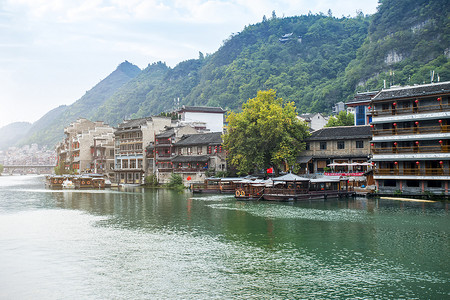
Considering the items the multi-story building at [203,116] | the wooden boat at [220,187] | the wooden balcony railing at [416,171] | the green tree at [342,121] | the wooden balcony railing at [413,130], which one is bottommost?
the wooden boat at [220,187]

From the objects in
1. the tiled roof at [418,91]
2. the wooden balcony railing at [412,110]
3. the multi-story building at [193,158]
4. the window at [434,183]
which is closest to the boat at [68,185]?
the multi-story building at [193,158]

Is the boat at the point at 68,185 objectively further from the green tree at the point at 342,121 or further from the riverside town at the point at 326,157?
the green tree at the point at 342,121

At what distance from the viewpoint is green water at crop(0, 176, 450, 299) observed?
1873 cm

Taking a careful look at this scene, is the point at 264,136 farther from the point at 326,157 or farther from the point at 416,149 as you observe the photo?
the point at 416,149

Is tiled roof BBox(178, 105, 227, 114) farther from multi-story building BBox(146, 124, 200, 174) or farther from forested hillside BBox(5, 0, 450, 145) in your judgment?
forested hillside BBox(5, 0, 450, 145)

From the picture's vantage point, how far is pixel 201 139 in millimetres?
83938

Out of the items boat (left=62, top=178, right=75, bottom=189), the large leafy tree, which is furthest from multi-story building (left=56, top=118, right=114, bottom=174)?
the large leafy tree

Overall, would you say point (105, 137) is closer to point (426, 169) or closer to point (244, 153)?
point (244, 153)

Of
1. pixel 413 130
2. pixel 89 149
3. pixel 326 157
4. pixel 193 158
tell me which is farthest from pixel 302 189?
pixel 89 149

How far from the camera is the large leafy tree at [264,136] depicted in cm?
6506

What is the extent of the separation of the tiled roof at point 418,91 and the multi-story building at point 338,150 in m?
8.22

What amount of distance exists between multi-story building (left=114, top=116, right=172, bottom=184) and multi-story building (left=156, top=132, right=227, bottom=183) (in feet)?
22.7

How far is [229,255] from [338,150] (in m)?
44.5

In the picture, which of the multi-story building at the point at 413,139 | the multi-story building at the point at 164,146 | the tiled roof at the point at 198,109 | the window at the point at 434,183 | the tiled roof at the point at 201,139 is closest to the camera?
the multi-story building at the point at 413,139
